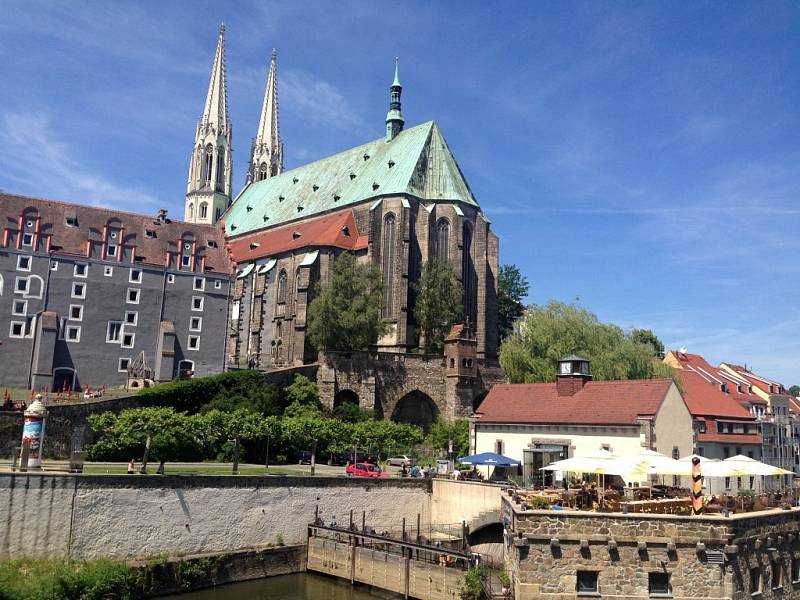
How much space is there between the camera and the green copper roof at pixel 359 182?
8275cm

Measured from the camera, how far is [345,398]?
59.0 metres

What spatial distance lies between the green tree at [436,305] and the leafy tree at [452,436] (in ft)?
44.6

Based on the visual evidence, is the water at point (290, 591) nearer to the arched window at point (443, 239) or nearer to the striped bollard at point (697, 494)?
the striped bollard at point (697, 494)

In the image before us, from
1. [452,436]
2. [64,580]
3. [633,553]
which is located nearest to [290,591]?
[64,580]

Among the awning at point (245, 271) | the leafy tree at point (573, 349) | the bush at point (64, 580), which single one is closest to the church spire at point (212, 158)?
the awning at point (245, 271)

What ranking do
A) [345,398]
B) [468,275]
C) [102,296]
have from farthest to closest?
[468,275], [102,296], [345,398]

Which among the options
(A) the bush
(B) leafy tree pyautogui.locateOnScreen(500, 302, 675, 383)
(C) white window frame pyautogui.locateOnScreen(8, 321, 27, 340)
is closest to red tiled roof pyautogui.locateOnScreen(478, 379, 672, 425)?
(B) leafy tree pyautogui.locateOnScreen(500, 302, 675, 383)

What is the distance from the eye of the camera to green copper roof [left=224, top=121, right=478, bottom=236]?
271 ft

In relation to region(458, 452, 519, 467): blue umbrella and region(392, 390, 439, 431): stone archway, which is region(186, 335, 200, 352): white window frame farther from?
region(458, 452, 519, 467): blue umbrella

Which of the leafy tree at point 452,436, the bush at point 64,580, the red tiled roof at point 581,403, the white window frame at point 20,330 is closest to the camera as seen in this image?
the bush at point 64,580

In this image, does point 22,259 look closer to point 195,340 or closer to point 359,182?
point 195,340

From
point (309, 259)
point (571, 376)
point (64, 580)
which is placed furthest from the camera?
point (309, 259)

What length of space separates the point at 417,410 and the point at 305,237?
3057cm

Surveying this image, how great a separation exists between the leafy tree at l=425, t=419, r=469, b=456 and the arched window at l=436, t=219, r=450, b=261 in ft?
84.9
